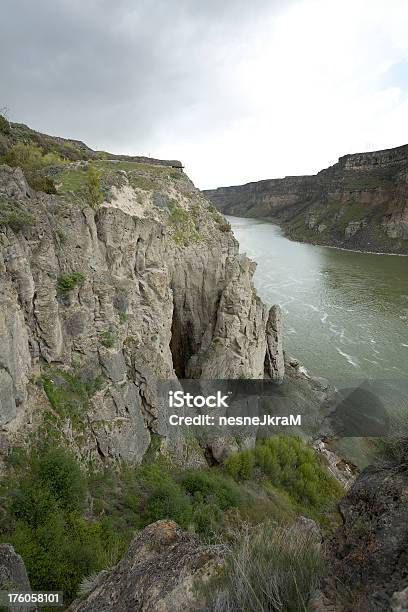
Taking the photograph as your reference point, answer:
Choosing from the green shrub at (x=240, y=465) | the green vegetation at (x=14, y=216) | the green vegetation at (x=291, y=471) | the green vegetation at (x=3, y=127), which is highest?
the green vegetation at (x=3, y=127)

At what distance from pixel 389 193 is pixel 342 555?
10989 centimetres

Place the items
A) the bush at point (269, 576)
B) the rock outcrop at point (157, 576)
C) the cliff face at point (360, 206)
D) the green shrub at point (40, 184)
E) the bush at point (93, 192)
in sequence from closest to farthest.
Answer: the bush at point (269, 576) < the rock outcrop at point (157, 576) < the green shrub at point (40, 184) < the bush at point (93, 192) < the cliff face at point (360, 206)

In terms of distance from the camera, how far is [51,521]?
288 inches

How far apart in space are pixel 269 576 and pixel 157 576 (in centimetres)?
159

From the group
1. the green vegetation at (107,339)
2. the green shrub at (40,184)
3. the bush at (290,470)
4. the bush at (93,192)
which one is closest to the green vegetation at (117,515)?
the bush at (290,470)

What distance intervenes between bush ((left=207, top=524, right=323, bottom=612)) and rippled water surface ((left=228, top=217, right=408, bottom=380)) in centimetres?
2229

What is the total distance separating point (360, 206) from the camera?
102938 mm

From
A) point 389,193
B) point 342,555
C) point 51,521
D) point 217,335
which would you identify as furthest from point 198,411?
point 389,193

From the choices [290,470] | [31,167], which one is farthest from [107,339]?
[290,470]

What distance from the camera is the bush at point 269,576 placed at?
348 cm

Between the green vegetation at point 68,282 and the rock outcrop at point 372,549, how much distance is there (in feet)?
28.8

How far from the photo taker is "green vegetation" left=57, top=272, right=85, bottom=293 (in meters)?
10.3

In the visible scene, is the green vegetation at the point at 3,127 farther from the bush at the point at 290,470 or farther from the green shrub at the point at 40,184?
the bush at the point at 290,470

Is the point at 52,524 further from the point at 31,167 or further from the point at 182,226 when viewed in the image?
the point at 182,226
